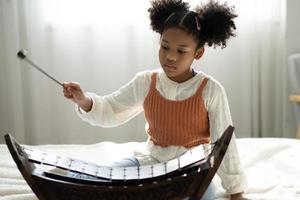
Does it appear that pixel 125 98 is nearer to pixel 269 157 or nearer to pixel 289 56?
pixel 269 157

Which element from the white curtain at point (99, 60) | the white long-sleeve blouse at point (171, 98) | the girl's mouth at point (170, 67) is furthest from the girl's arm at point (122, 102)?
the white curtain at point (99, 60)

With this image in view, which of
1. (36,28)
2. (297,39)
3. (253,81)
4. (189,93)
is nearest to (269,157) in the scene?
(189,93)

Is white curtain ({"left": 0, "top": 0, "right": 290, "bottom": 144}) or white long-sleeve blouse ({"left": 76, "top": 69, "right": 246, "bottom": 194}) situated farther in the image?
white curtain ({"left": 0, "top": 0, "right": 290, "bottom": 144})

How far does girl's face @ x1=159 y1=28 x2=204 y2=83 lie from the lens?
112 cm

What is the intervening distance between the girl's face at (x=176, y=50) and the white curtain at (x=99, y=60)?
1.26 metres

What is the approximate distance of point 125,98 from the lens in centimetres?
127

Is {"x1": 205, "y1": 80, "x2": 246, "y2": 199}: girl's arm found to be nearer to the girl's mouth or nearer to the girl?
the girl

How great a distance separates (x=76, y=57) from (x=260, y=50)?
1.11 meters

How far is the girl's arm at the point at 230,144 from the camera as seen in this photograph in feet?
3.57

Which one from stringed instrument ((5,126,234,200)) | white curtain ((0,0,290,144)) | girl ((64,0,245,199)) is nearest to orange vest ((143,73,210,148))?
girl ((64,0,245,199))

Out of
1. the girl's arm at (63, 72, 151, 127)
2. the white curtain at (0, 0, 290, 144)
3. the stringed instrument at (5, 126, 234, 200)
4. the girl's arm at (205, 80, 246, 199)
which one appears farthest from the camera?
the white curtain at (0, 0, 290, 144)

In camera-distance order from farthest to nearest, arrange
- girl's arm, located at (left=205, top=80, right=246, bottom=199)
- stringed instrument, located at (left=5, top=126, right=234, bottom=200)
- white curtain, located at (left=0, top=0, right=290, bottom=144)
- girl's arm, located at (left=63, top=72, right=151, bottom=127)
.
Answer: white curtain, located at (left=0, top=0, right=290, bottom=144) < girl's arm, located at (left=63, top=72, right=151, bottom=127) < girl's arm, located at (left=205, top=80, right=246, bottom=199) < stringed instrument, located at (left=5, top=126, right=234, bottom=200)

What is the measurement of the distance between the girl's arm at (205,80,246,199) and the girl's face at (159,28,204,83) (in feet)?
0.34

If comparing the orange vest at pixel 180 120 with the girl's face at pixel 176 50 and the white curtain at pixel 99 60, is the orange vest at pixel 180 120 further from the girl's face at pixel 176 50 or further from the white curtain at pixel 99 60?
the white curtain at pixel 99 60
